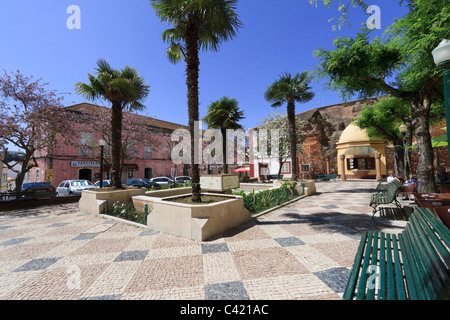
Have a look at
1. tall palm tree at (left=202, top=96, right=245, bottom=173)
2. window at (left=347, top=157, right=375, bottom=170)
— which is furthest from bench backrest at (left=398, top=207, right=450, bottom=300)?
window at (left=347, top=157, right=375, bottom=170)

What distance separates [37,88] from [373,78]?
19308mm

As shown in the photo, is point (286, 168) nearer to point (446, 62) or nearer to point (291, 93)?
point (291, 93)

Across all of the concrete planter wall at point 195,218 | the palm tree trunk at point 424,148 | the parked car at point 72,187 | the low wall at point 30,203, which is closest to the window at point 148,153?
the parked car at point 72,187

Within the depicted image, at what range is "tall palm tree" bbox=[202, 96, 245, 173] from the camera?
16.2m

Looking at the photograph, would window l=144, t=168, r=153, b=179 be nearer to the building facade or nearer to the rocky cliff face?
the building facade

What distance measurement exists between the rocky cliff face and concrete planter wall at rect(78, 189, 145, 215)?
27.0 meters

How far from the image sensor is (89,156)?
21.8 meters

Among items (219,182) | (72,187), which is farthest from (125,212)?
(72,187)

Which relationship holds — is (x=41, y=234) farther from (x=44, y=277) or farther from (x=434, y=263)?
(x=434, y=263)

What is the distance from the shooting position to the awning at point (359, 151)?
25.1 m

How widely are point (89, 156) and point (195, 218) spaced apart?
22508 mm

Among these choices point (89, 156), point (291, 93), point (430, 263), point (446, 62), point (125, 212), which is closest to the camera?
point (430, 263)

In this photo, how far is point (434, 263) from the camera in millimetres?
1601

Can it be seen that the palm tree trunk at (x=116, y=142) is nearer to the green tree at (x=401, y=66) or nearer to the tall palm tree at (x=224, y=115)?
the tall palm tree at (x=224, y=115)
